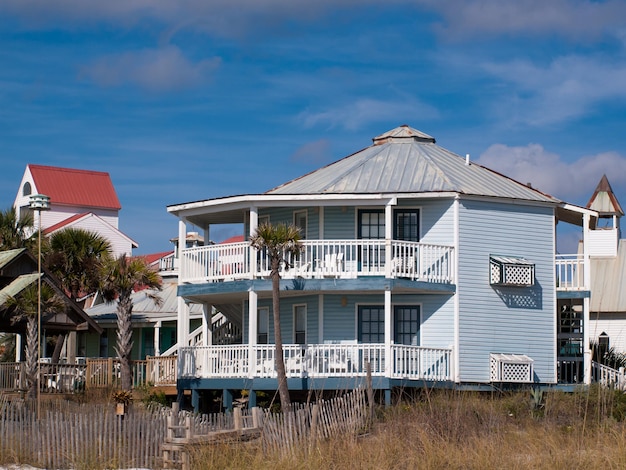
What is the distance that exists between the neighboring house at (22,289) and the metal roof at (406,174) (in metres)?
6.49

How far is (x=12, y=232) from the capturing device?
39.9 metres

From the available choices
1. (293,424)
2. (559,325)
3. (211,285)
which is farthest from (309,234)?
(293,424)

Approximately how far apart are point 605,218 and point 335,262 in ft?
76.6

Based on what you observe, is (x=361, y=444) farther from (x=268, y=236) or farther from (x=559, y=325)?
(x=559, y=325)

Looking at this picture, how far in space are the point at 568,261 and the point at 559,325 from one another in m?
2.51

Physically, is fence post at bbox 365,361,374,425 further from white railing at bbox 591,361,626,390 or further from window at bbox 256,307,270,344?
white railing at bbox 591,361,626,390

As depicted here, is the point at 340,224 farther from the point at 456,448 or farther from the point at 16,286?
the point at 456,448

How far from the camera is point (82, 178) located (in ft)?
243

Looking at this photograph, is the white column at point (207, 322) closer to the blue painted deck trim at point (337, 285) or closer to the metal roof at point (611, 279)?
the blue painted deck trim at point (337, 285)

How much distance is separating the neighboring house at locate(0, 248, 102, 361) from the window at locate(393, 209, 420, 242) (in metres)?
8.85

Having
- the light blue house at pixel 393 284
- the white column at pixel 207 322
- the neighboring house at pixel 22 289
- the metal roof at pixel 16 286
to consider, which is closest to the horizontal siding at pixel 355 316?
the light blue house at pixel 393 284

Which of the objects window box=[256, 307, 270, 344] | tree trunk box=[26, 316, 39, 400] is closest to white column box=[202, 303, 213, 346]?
window box=[256, 307, 270, 344]

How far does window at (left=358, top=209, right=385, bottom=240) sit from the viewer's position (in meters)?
32.4

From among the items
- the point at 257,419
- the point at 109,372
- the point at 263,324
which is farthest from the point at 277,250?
the point at 109,372
